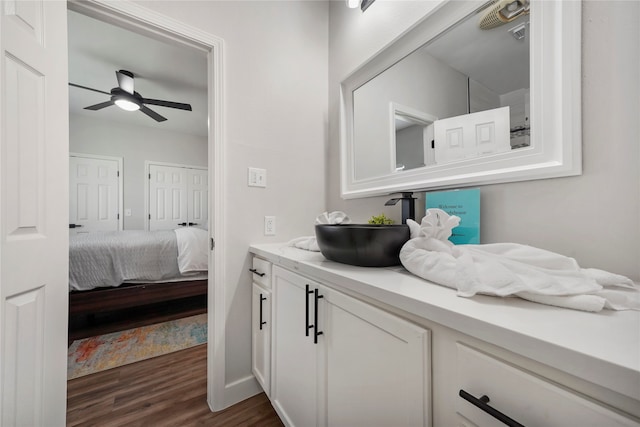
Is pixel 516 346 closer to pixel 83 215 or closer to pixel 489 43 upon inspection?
pixel 489 43

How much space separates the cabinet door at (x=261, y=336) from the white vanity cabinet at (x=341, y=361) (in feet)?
0.25

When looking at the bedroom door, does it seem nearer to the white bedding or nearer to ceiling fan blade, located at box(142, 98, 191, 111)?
the white bedding

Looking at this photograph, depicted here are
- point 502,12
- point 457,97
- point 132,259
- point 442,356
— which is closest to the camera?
point 442,356

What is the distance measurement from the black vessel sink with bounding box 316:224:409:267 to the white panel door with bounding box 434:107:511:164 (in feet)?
1.40

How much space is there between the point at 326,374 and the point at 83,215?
16.1 ft

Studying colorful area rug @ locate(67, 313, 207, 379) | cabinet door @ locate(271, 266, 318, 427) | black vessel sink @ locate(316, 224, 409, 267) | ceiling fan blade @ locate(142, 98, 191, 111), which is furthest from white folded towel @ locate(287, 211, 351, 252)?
ceiling fan blade @ locate(142, 98, 191, 111)

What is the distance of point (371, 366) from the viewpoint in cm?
64

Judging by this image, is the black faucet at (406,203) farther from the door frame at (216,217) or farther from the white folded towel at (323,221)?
the door frame at (216,217)

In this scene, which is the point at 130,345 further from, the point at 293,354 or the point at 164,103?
the point at 164,103

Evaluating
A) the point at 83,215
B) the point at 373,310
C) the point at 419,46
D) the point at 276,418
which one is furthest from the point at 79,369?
the point at 83,215

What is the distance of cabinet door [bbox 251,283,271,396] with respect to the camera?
1.23m

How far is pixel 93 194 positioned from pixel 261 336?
4.41 metres

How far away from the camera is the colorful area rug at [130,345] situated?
178cm

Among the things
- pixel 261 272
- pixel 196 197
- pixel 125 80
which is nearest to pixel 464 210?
pixel 261 272
